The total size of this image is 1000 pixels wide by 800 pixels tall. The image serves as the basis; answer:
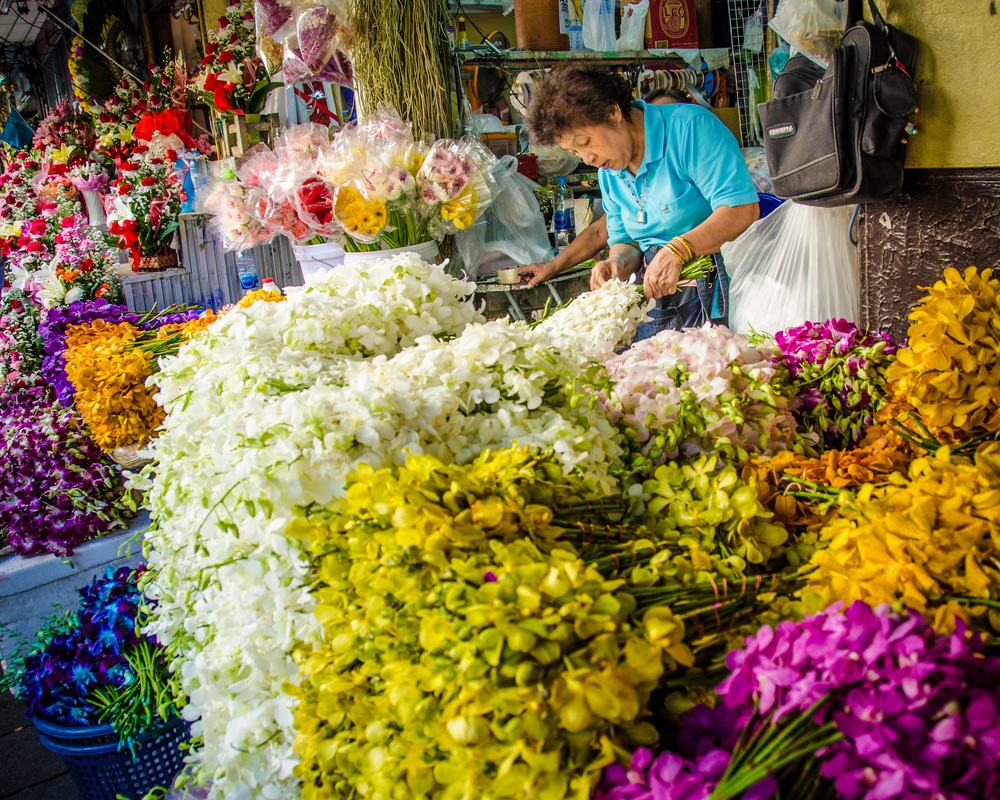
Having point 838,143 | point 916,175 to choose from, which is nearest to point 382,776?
point 838,143

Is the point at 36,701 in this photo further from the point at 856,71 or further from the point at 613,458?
the point at 856,71

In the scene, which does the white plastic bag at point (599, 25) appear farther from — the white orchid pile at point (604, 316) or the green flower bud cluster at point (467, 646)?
the green flower bud cluster at point (467, 646)

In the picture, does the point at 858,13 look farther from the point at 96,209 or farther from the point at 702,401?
the point at 96,209

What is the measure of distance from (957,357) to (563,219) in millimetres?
3430

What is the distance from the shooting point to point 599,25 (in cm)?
470

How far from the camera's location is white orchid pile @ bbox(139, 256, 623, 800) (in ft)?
3.55

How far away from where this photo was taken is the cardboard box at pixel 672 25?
201 inches

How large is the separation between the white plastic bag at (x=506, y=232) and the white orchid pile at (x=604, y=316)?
1275 mm

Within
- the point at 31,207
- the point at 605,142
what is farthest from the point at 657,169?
the point at 31,207

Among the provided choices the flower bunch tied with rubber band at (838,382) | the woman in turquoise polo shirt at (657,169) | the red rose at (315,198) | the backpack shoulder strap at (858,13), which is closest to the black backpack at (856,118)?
the backpack shoulder strap at (858,13)

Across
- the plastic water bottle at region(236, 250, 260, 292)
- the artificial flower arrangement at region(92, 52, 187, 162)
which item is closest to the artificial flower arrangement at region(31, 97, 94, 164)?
the artificial flower arrangement at region(92, 52, 187, 162)

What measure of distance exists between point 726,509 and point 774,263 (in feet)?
5.84

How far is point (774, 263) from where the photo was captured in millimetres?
2666

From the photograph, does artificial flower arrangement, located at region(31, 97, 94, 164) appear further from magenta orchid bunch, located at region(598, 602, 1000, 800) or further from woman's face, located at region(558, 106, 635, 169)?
magenta orchid bunch, located at region(598, 602, 1000, 800)
